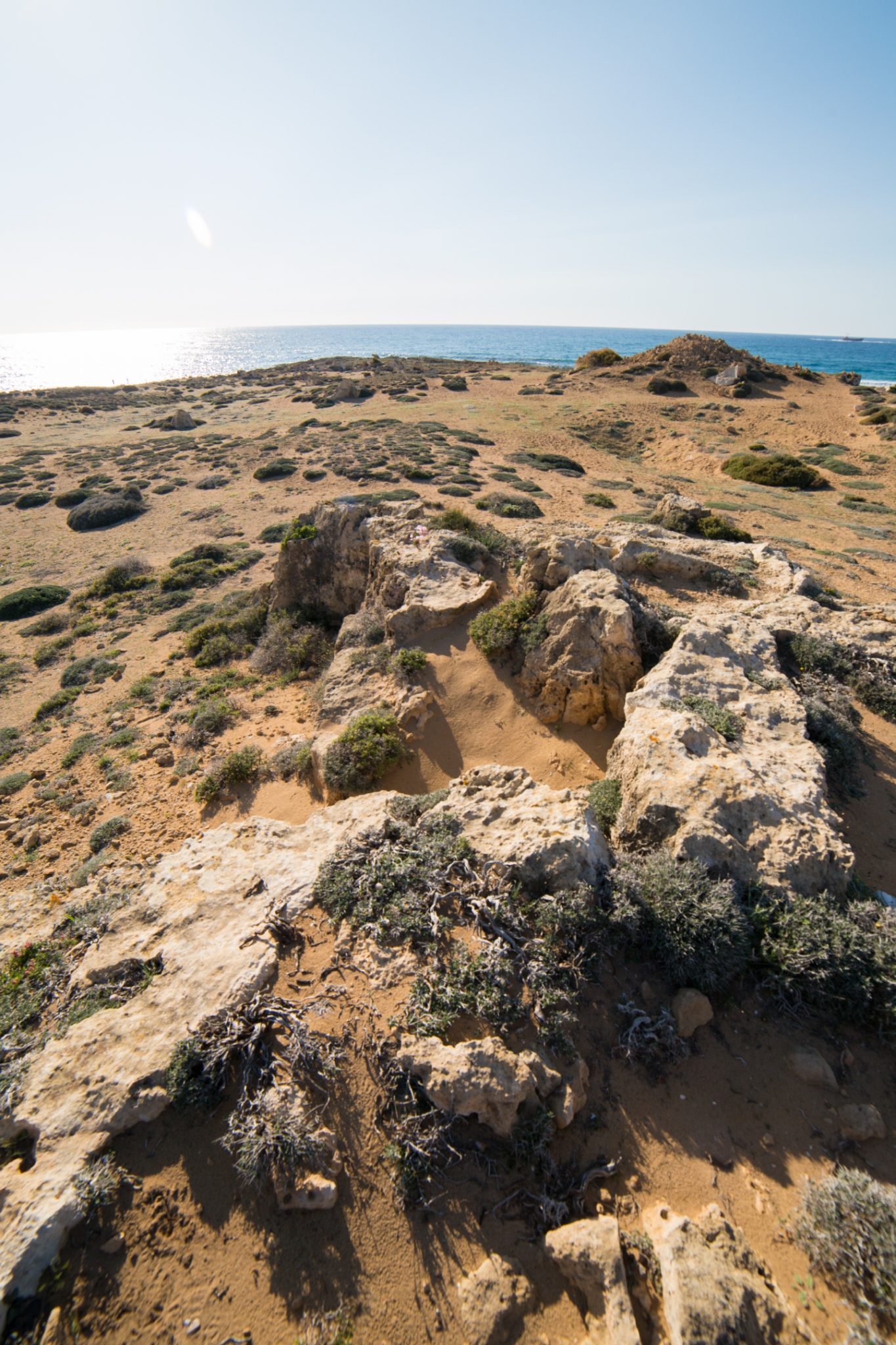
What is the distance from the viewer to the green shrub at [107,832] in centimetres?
891

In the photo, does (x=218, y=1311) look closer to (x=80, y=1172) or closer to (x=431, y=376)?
(x=80, y=1172)

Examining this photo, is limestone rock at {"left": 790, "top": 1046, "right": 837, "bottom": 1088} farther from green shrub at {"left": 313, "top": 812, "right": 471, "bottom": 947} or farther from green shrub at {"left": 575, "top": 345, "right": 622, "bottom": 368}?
green shrub at {"left": 575, "top": 345, "right": 622, "bottom": 368}

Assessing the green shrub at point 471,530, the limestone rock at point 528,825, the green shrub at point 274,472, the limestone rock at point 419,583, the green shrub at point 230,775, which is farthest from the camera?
the green shrub at point 274,472

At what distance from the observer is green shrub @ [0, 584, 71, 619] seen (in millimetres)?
19703

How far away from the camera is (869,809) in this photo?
7496 mm

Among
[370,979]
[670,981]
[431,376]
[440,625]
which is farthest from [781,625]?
[431,376]

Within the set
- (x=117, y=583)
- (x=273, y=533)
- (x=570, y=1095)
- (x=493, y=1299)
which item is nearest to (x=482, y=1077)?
(x=570, y=1095)

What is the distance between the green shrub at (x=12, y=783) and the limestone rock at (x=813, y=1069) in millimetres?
13286

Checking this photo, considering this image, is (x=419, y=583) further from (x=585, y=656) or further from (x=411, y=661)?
(x=585, y=656)

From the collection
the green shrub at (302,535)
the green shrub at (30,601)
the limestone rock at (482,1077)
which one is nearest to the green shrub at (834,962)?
the limestone rock at (482,1077)

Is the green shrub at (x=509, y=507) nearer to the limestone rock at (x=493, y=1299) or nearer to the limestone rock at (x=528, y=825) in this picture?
the limestone rock at (x=528, y=825)

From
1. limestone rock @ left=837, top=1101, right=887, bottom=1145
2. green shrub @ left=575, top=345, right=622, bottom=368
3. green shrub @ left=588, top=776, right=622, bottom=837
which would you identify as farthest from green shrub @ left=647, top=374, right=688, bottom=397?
limestone rock @ left=837, top=1101, right=887, bottom=1145

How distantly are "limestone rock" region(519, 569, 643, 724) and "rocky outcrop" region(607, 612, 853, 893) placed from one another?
743mm

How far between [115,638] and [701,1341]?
62.5 ft
